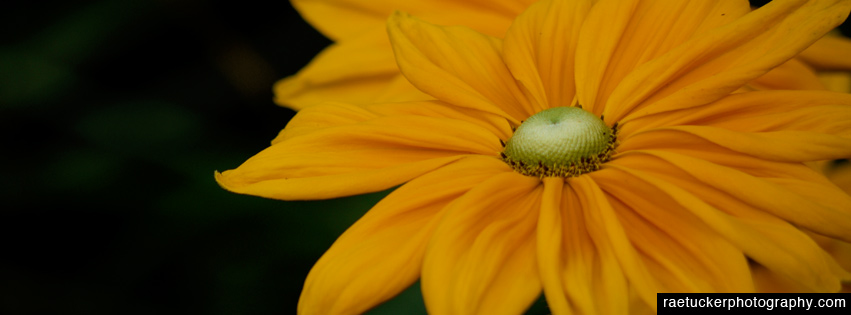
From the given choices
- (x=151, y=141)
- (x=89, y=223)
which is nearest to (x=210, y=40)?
(x=151, y=141)

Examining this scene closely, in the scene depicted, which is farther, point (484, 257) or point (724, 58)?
point (724, 58)

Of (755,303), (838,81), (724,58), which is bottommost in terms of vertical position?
(755,303)

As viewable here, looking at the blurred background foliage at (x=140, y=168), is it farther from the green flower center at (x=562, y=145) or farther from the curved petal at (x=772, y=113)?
→ the curved petal at (x=772, y=113)

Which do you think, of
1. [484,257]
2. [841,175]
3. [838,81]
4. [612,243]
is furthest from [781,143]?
[838,81]

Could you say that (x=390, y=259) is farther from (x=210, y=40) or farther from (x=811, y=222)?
(x=210, y=40)

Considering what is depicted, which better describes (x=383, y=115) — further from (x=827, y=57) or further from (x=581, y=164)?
(x=827, y=57)

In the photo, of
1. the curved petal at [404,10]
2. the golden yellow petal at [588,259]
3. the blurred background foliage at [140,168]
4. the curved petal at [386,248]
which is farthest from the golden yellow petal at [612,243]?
the blurred background foliage at [140,168]
